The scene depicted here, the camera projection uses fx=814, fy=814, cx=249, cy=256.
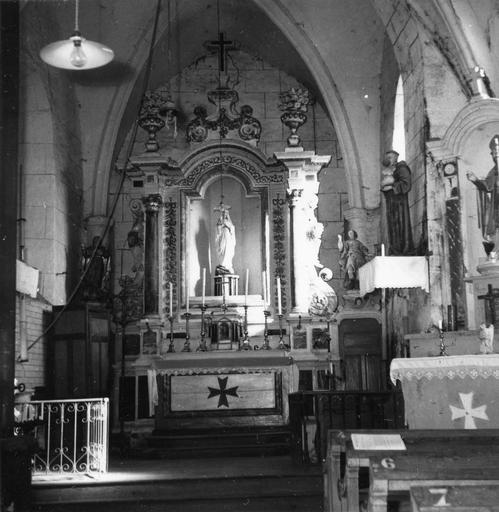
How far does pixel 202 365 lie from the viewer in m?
9.98

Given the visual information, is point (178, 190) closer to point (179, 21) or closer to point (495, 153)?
point (179, 21)

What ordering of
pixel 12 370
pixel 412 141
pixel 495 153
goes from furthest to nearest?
1. pixel 412 141
2. pixel 495 153
3. pixel 12 370

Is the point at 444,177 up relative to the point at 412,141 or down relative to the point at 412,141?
down

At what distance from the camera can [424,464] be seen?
11.9 ft

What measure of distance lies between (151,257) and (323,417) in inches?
158

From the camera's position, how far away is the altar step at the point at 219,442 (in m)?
9.17

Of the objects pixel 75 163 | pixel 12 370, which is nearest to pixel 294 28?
pixel 75 163

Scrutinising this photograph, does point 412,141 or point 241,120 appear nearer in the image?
point 412,141

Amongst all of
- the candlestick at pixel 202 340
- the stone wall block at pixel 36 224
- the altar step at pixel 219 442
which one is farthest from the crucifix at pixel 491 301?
the stone wall block at pixel 36 224

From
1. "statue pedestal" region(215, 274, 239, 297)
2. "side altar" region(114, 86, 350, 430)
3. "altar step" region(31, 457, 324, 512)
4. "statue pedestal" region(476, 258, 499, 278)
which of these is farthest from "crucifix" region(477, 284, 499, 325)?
"statue pedestal" region(215, 274, 239, 297)

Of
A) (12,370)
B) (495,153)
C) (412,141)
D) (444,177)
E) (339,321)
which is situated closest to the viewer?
(12,370)

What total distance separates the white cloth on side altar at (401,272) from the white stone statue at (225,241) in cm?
306

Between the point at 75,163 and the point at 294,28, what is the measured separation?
361 cm

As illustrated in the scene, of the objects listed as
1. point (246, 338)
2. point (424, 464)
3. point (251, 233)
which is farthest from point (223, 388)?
point (424, 464)
